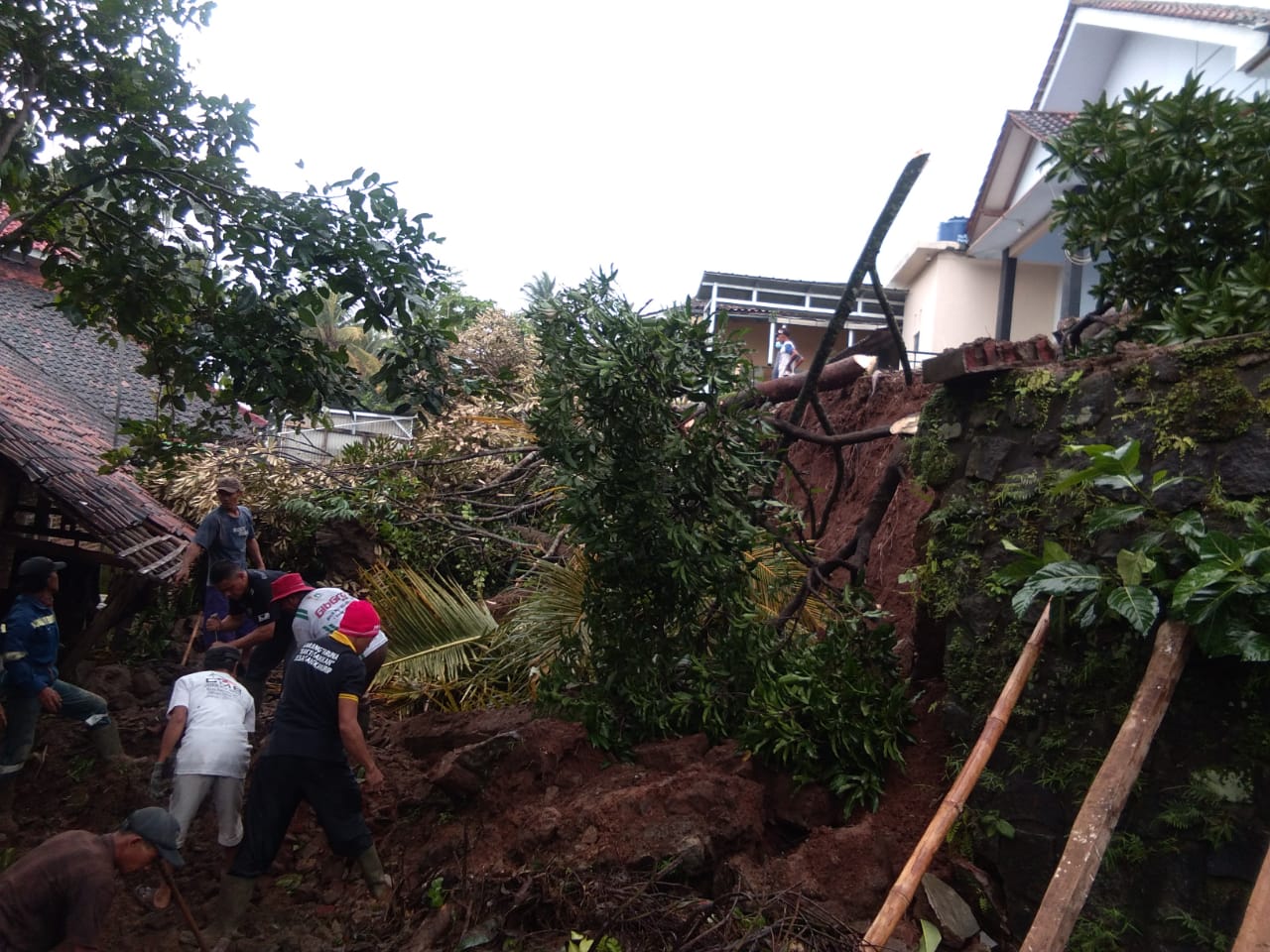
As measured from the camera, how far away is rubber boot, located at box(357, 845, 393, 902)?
5.36 m

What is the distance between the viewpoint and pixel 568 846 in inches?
190

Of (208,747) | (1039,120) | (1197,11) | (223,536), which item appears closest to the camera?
(208,747)

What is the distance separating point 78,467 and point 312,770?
13.0 ft

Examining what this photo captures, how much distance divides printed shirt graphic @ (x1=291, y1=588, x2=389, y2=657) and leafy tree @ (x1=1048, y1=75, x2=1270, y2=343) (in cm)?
462

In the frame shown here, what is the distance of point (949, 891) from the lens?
13.3ft

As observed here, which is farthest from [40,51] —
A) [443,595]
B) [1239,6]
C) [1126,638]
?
[1239,6]

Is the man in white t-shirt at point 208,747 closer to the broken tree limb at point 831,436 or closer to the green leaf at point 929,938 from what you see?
the broken tree limb at point 831,436

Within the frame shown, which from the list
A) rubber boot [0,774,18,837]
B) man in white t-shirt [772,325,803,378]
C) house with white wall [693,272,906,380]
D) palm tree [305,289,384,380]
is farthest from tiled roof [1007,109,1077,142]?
palm tree [305,289,384,380]

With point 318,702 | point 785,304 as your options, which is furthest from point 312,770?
point 785,304

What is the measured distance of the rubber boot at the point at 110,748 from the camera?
7.03 meters

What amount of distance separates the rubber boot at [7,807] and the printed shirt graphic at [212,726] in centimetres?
173

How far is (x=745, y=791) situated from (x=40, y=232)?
6.24 m

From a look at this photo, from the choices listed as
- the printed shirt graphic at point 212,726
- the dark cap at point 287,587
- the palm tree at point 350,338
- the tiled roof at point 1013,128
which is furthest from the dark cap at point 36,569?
the palm tree at point 350,338

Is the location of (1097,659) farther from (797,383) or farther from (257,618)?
(257,618)
